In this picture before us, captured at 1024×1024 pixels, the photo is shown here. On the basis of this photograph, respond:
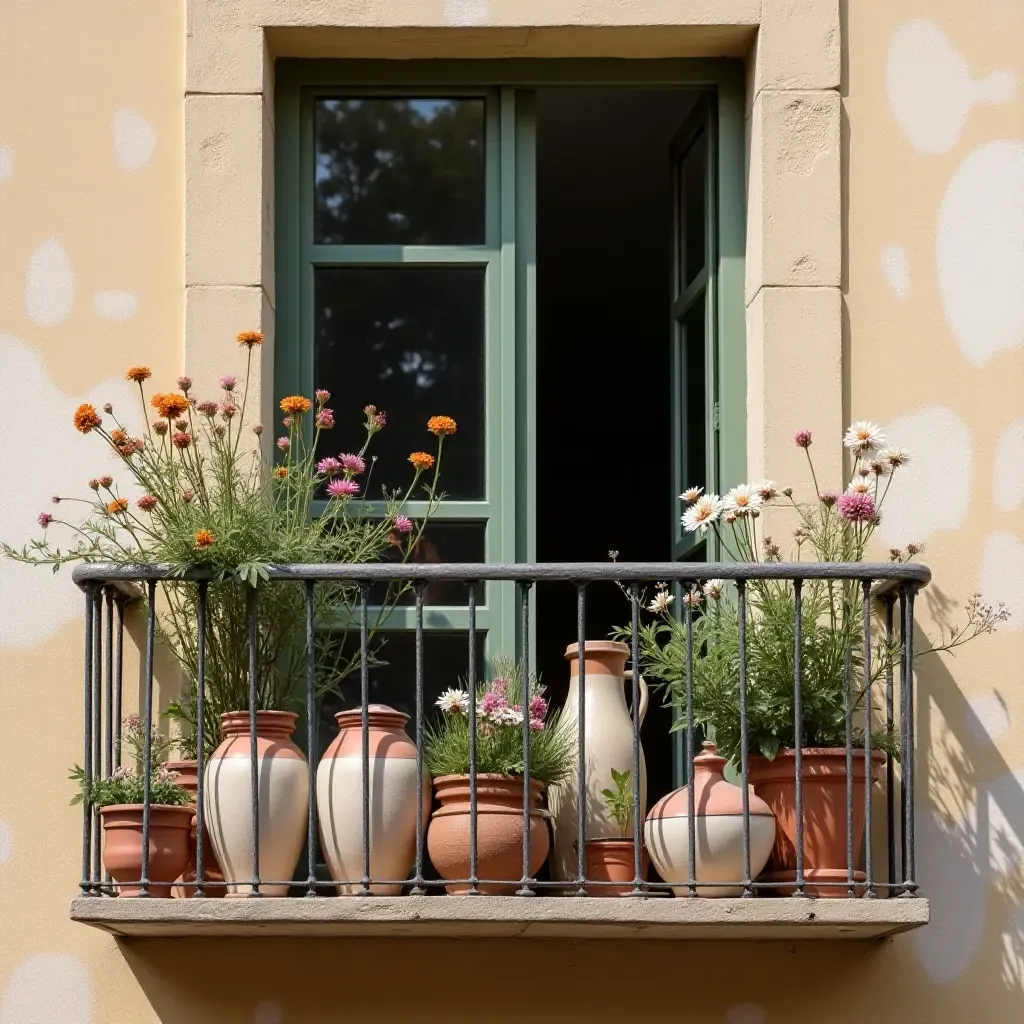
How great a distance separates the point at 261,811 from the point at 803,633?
4.50ft

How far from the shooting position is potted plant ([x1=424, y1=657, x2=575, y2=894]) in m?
4.94

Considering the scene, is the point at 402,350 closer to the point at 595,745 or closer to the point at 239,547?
the point at 239,547

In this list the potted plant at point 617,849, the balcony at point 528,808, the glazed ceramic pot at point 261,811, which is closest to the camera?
the balcony at point 528,808

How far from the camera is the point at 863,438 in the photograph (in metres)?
5.31

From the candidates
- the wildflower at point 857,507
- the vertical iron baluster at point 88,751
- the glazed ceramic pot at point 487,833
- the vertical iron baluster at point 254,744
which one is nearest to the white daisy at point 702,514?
the wildflower at point 857,507

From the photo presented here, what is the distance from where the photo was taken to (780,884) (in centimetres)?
488

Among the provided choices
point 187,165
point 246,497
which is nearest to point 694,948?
point 246,497

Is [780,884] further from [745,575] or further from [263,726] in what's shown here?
[263,726]

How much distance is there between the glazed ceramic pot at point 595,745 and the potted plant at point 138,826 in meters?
0.89

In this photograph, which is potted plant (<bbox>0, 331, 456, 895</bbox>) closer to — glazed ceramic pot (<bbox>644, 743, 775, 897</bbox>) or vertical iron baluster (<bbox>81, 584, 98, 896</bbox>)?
vertical iron baluster (<bbox>81, 584, 98, 896</bbox>)

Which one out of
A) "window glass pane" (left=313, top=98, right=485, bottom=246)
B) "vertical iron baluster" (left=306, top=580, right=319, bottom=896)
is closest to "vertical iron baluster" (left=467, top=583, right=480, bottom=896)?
"vertical iron baluster" (left=306, top=580, right=319, bottom=896)

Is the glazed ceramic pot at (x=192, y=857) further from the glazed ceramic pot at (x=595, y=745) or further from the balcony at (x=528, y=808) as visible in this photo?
the glazed ceramic pot at (x=595, y=745)

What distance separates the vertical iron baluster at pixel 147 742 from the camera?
4.89 meters

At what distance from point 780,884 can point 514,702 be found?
810 millimetres
